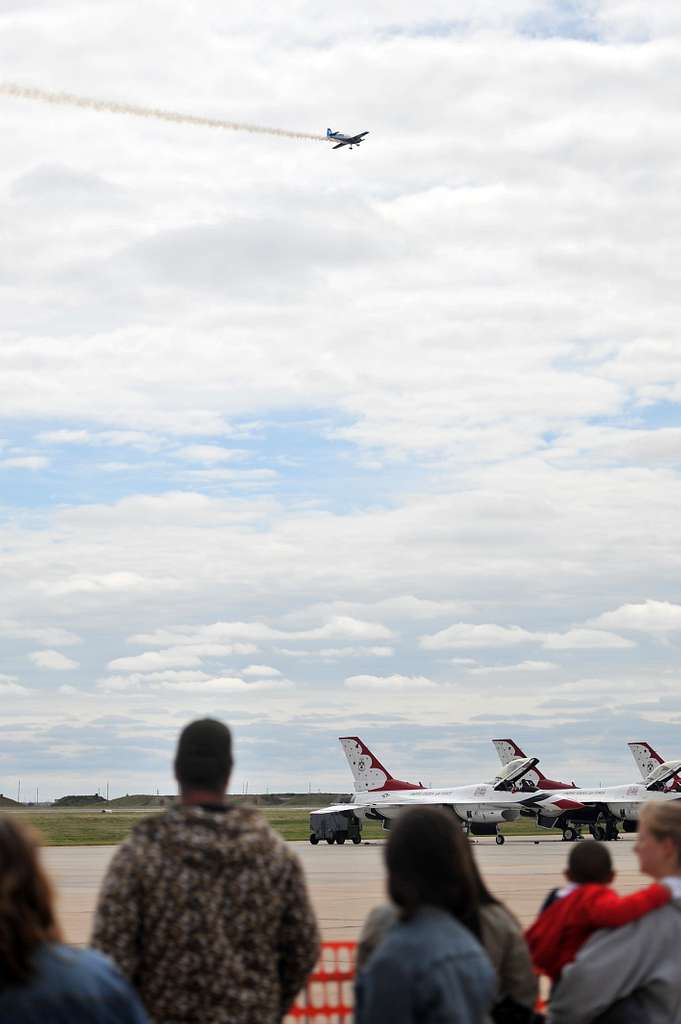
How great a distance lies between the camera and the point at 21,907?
10.1ft

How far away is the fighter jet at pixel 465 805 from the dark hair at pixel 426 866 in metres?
51.4

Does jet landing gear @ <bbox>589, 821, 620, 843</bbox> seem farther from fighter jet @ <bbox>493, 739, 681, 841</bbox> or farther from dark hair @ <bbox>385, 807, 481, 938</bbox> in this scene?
dark hair @ <bbox>385, 807, 481, 938</bbox>

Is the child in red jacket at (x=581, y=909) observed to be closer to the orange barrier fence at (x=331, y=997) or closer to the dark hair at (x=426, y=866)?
the orange barrier fence at (x=331, y=997)

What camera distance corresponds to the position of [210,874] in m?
4.41

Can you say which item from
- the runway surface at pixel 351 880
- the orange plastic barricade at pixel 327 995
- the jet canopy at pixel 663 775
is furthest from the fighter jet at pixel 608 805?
the orange plastic barricade at pixel 327 995

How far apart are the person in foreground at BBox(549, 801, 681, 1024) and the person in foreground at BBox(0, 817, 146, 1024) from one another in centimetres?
252

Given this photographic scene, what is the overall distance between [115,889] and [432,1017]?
3.85 feet

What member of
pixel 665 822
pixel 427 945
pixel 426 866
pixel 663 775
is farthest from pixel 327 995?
pixel 663 775

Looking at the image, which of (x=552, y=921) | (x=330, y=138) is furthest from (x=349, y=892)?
(x=330, y=138)

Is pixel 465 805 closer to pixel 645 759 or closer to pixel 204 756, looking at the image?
pixel 645 759

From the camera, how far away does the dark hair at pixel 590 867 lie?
18.3ft

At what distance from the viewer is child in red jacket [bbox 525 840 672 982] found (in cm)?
510

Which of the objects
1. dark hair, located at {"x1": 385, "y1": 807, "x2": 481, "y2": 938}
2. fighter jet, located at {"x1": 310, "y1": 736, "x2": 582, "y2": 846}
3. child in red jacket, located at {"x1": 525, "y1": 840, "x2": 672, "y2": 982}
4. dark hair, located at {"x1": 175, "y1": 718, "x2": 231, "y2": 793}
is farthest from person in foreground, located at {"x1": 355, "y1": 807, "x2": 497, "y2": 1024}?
fighter jet, located at {"x1": 310, "y1": 736, "x2": 582, "y2": 846}

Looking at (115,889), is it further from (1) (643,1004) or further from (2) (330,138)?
(2) (330,138)
